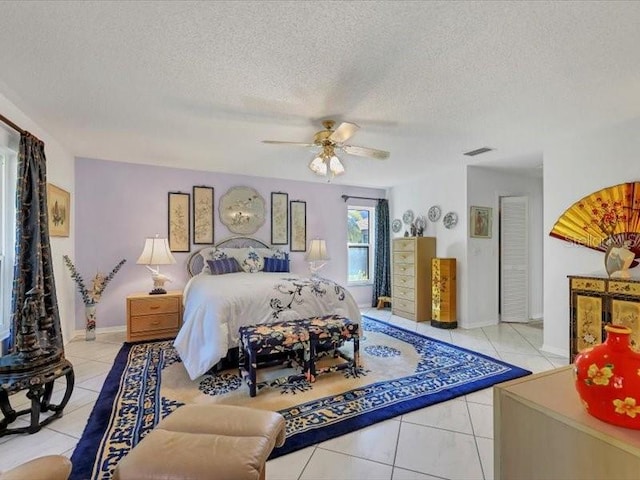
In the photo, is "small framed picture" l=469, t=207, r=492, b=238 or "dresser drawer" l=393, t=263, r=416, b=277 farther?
"dresser drawer" l=393, t=263, r=416, b=277

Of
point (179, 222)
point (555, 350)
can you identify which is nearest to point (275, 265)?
point (179, 222)

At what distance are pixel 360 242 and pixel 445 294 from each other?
6.90 ft

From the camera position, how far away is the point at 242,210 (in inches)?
206

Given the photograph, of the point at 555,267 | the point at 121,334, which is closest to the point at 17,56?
the point at 121,334

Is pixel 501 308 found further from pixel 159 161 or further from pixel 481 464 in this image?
pixel 159 161

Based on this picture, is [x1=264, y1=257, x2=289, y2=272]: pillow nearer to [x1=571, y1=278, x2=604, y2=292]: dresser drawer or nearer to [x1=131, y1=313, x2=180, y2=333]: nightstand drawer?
[x1=131, y1=313, x2=180, y2=333]: nightstand drawer

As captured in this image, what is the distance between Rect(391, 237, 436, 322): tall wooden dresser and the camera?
5.15m

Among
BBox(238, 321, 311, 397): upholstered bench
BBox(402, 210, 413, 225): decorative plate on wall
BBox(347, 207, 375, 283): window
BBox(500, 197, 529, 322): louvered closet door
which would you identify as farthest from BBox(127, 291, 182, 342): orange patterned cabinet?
BBox(500, 197, 529, 322): louvered closet door

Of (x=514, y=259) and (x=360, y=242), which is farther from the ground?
(x=360, y=242)

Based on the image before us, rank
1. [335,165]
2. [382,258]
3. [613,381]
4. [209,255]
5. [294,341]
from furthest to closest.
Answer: [382,258] → [209,255] → [335,165] → [294,341] → [613,381]

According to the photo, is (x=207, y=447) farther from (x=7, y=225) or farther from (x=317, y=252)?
(x=317, y=252)

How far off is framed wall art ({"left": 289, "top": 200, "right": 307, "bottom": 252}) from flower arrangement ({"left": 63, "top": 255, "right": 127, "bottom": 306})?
2674 millimetres

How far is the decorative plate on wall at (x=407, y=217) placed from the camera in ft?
19.2

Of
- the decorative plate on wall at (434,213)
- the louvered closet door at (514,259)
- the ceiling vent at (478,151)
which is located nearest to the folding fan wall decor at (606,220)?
the ceiling vent at (478,151)
